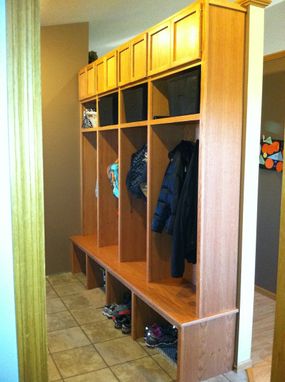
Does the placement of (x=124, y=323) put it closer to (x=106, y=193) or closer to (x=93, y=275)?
(x=93, y=275)

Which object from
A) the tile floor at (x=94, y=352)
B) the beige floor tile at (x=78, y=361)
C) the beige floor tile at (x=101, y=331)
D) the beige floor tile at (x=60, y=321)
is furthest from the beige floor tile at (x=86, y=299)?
the beige floor tile at (x=78, y=361)

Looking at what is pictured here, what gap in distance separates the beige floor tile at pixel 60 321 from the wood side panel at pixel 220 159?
1.35 meters

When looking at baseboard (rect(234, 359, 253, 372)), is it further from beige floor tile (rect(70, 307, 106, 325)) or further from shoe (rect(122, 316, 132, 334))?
beige floor tile (rect(70, 307, 106, 325))

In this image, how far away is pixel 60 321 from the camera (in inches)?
129

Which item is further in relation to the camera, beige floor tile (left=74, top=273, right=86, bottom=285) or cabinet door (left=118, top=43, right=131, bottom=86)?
beige floor tile (left=74, top=273, right=86, bottom=285)

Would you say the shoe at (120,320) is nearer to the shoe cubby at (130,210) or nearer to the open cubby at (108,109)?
the shoe cubby at (130,210)

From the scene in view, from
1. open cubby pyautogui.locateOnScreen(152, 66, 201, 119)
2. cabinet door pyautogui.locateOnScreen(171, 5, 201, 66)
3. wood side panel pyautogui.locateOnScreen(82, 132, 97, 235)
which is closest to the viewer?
cabinet door pyautogui.locateOnScreen(171, 5, 201, 66)

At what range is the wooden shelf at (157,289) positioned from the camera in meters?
2.44

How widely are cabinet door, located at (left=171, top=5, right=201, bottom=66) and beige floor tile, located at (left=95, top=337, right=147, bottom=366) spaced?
2057 mm

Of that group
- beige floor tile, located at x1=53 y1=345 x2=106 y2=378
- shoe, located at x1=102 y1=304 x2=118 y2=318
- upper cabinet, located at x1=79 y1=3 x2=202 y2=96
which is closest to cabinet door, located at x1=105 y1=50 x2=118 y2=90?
upper cabinet, located at x1=79 y1=3 x2=202 y2=96

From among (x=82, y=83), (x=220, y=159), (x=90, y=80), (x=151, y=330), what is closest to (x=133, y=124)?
(x=220, y=159)

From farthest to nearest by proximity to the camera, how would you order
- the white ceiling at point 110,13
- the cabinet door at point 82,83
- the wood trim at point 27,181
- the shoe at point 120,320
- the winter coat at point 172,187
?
the cabinet door at point 82,83, the white ceiling at point 110,13, the shoe at point 120,320, the winter coat at point 172,187, the wood trim at point 27,181

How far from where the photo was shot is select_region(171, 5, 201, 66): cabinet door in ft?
7.25

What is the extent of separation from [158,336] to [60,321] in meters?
0.93
